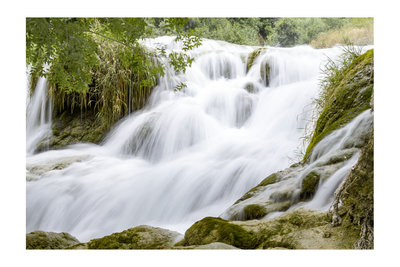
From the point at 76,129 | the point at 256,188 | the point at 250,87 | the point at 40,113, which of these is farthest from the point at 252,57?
the point at 40,113

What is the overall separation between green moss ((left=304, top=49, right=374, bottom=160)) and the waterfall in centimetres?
274

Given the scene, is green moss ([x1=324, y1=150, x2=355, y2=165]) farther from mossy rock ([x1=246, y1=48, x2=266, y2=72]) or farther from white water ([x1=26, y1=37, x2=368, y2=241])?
mossy rock ([x1=246, y1=48, x2=266, y2=72])

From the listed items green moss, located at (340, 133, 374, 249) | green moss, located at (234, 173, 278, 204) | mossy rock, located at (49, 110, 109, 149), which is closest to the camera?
green moss, located at (340, 133, 374, 249)

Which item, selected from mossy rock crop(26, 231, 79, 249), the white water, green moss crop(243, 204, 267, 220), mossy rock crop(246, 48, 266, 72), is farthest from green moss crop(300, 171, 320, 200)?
mossy rock crop(246, 48, 266, 72)

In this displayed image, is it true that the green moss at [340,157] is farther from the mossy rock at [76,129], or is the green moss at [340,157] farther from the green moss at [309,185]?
the mossy rock at [76,129]

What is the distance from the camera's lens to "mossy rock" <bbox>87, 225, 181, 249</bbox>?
1.75m

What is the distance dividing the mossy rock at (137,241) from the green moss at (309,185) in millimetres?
766

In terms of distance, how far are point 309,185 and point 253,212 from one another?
36cm

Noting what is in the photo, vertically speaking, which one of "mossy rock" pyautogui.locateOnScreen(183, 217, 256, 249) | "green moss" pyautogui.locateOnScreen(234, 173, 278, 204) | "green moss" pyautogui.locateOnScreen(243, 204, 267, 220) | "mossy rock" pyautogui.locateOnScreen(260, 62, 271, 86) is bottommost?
"mossy rock" pyautogui.locateOnScreen(183, 217, 256, 249)

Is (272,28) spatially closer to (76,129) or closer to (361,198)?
(361,198)

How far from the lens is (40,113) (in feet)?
12.1
